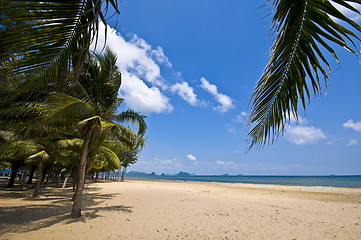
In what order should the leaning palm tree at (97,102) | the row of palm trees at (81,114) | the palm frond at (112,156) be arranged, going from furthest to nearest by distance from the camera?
the palm frond at (112,156) → the leaning palm tree at (97,102) → the row of palm trees at (81,114)

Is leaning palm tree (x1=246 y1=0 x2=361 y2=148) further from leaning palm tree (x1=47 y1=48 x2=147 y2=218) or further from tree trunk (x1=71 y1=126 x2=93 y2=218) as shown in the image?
tree trunk (x1=71 y1=126 x2=93 y2=218)

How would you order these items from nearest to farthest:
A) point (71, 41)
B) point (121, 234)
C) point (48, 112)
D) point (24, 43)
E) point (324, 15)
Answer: point (324, 15)
point (24, 43)
point (71, 41)
point (48, 112)
point (121, 234)

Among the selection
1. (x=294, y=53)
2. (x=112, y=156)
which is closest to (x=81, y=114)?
(x=112, y=156)

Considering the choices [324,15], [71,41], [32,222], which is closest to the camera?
[324,15]

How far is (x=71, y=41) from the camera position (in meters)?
1.58

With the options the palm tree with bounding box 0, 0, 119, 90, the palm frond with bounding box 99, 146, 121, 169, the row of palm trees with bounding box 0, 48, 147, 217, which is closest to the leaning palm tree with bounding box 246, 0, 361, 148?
the palm tree with bounding box 0, 0, 119, 90

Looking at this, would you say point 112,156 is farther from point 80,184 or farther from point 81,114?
point 81,114

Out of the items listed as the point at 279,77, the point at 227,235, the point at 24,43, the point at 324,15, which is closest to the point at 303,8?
the point at 324,15

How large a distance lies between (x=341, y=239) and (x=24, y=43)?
953 cm

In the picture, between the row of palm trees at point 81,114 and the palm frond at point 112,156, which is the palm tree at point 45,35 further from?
the palm frond at point 112,156

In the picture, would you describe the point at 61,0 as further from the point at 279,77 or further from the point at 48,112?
the point at 48,112

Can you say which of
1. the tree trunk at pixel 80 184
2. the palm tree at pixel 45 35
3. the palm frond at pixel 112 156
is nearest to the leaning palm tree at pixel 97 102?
the tree trunk at pixel 80 184

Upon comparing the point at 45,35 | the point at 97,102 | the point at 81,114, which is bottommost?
the point at 45,35

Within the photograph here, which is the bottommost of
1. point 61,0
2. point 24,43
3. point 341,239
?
point 341,239
